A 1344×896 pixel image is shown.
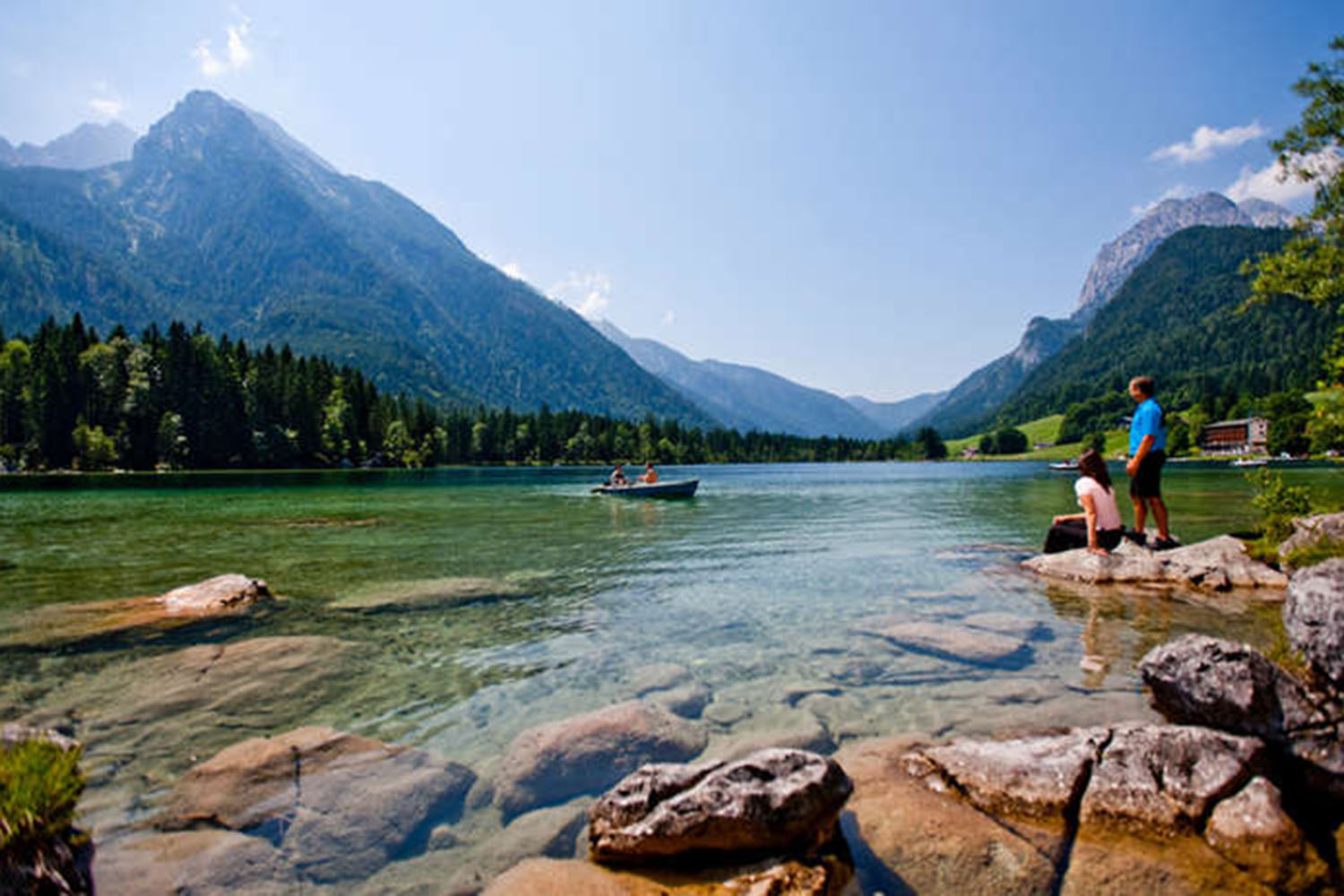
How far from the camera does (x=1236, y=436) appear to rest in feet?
568

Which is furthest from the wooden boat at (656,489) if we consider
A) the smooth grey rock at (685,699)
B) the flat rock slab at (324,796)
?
the flat rock slab at (324,796)

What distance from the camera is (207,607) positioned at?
1499 centimetres

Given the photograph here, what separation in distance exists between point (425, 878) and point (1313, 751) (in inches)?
316

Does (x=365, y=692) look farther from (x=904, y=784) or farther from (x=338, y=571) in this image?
(x=338, y=571)

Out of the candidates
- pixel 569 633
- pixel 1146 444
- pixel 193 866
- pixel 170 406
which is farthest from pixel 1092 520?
pixel 170 406

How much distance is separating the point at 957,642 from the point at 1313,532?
35.3ft

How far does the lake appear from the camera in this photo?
28.0 feet

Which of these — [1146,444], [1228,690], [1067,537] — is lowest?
[1067,537]

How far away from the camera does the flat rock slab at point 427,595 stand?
15766mm

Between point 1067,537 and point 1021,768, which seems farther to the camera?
point 1067,537

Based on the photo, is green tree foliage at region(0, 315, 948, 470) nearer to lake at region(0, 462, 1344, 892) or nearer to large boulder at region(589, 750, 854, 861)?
lake at region(0, 462, 1344, 892)

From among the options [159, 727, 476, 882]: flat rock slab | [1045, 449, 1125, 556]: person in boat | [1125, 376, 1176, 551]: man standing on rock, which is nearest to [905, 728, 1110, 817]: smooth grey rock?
[159, 727, 476, 882]: flat rock slab

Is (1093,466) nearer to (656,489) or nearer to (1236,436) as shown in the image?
(656,489)

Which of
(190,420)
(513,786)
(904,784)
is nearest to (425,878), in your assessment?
(513,786)
